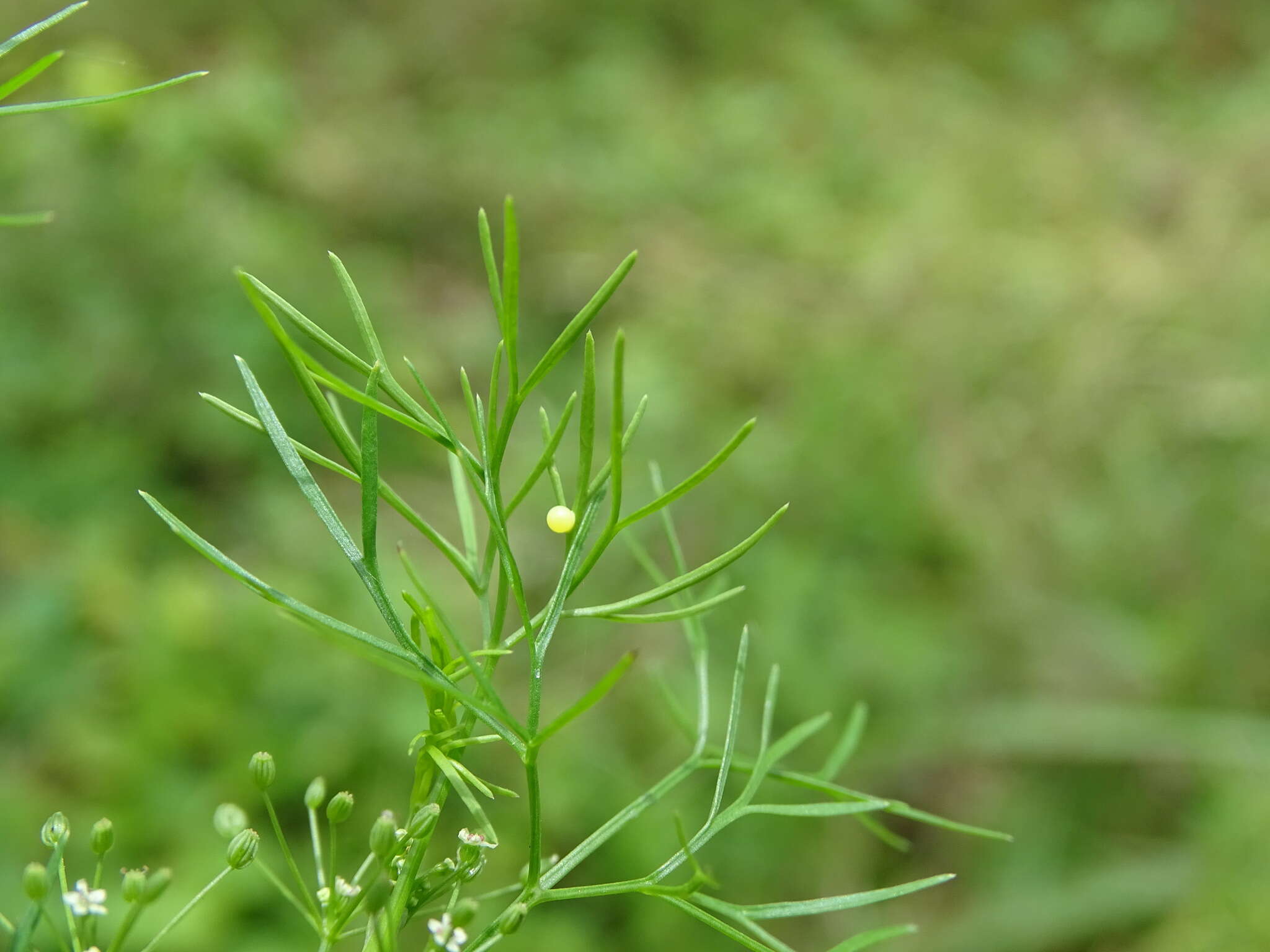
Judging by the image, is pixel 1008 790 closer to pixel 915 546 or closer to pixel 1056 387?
pixel 915 546

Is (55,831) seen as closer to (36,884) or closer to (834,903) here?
(36,884)

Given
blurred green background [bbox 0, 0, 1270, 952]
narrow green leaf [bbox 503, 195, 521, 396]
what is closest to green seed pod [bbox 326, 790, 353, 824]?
narrow green leaf [bbox 503, 195, 521, 396]

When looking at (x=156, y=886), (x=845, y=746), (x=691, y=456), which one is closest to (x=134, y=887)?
(x=156, y=886)

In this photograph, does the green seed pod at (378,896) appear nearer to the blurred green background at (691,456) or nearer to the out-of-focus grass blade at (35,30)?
the out-of-focus grass blade at (35,30)

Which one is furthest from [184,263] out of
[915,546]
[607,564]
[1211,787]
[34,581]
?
[1211,787]

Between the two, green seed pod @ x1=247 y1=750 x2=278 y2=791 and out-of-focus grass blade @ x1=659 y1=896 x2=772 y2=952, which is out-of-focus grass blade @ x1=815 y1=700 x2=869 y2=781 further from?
green seed pod @ x1=247 y1=750 x2=278 y2=791

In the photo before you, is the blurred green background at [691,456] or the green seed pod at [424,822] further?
the blurred green background at [691,456]

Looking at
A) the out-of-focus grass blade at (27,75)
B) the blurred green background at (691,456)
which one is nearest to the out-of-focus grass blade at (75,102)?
the out-of-focus grass blade at (27,75)
